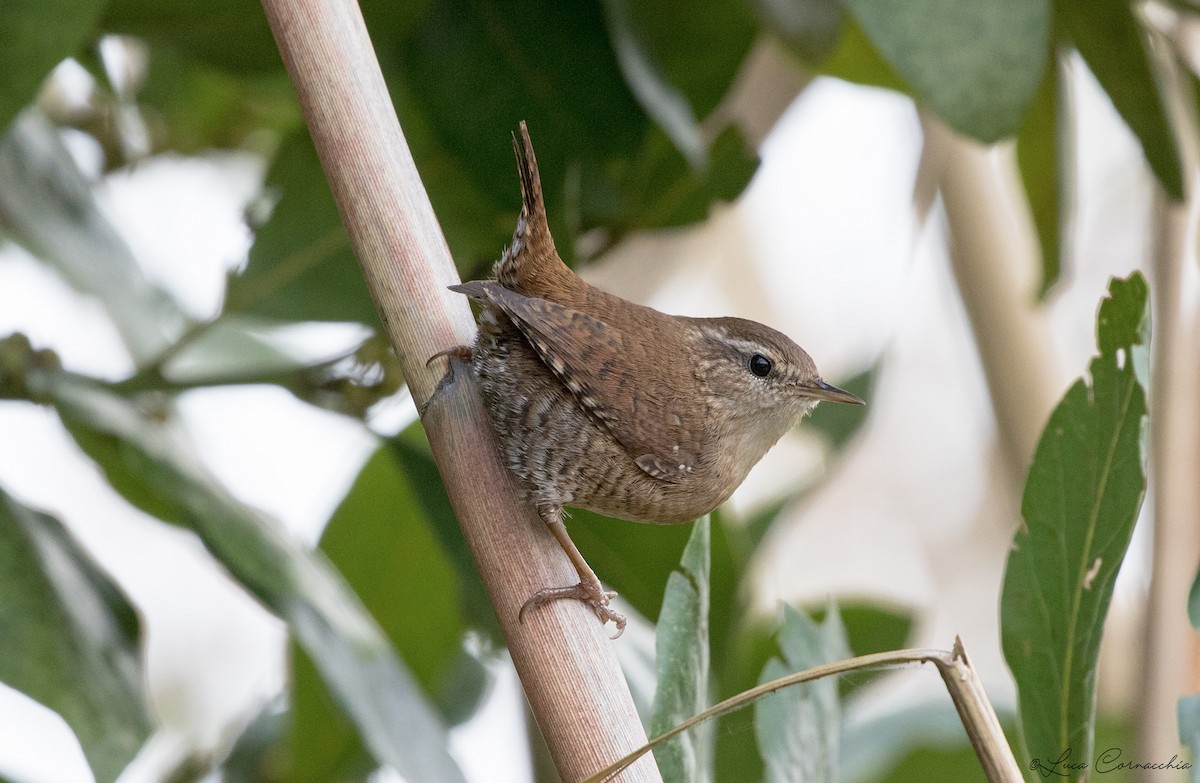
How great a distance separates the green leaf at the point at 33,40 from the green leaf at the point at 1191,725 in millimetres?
1164

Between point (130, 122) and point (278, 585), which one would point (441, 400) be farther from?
point (130, 122)

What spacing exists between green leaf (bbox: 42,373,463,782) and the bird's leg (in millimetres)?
230

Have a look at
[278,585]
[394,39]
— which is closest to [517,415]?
[278,585]

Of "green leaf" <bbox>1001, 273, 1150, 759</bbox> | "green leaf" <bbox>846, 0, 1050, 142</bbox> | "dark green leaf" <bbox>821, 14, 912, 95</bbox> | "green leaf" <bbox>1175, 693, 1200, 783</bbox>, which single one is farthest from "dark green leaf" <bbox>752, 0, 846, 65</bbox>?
"green leaf" <bbox>1175, 693, 1200, 783</bbox>

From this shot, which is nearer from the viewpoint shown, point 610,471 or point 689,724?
point 689,724

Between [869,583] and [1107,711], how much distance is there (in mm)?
2423

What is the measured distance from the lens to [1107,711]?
1.61 meters

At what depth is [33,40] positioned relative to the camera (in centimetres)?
116

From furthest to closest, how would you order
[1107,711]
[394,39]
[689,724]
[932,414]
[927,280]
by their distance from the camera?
[932,414] → [927,280] → [1107,711] → [394,39] → [689,724]

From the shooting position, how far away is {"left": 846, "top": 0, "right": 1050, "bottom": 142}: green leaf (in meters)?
1.20

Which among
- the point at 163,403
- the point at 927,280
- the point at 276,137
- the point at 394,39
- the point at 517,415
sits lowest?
the point at 517,415

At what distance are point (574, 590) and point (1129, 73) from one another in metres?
1.00

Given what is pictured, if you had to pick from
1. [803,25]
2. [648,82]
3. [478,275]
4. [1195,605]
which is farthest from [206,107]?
[1195,605]

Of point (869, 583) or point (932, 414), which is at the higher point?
point (932, 414)
